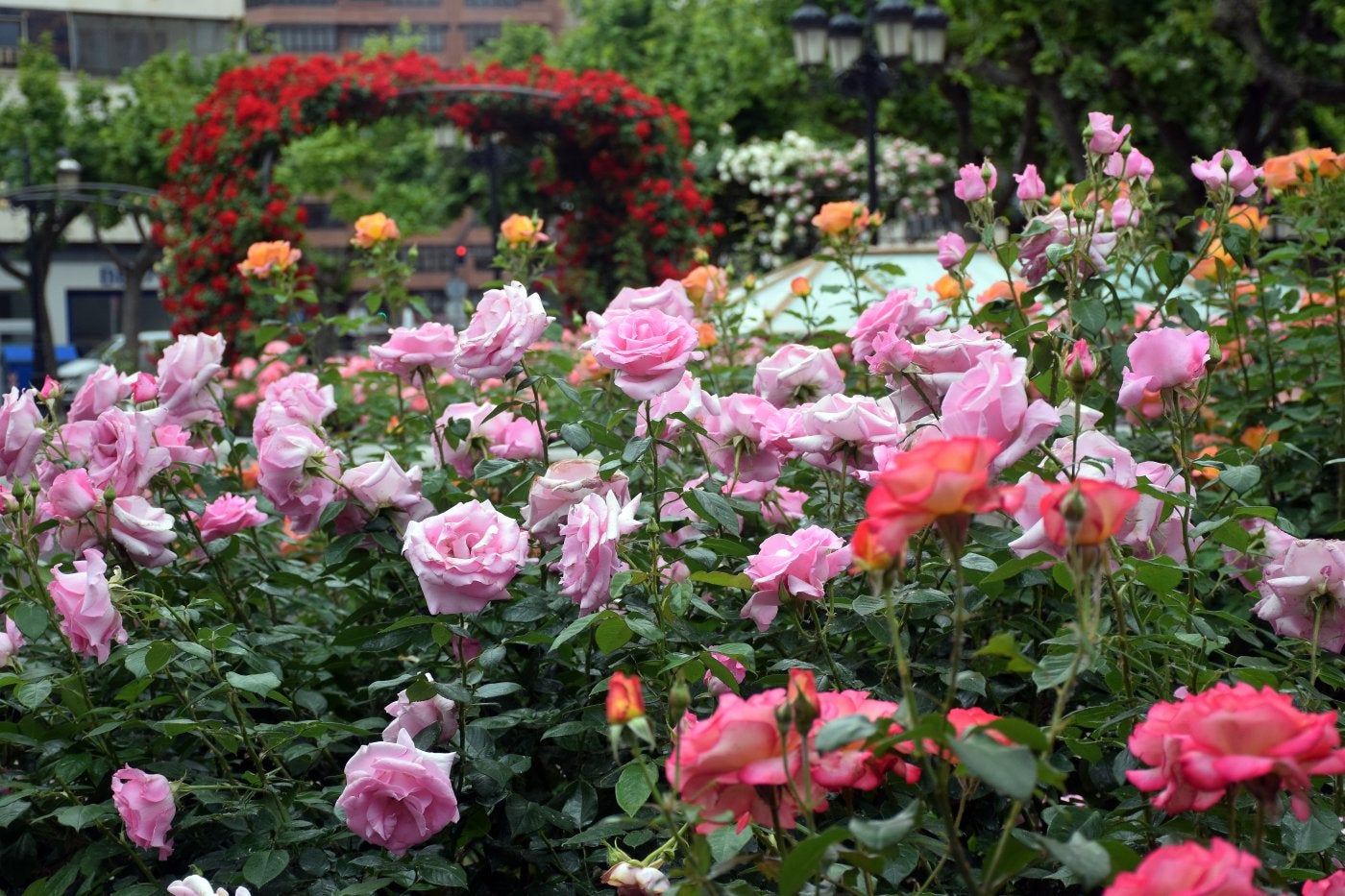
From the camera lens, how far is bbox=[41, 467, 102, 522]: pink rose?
6.63 feet

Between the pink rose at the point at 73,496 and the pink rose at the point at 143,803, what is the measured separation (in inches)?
16.7

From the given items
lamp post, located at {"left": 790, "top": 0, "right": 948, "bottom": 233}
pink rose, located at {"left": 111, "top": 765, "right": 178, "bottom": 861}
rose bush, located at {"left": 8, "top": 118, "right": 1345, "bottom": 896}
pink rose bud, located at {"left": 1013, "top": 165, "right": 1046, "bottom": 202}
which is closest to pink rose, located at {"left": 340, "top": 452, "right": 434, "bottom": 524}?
rose bush, located at {"left": 8, "top": 118, "right": 1345, "bottom": 896}

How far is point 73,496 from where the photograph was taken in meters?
2.02

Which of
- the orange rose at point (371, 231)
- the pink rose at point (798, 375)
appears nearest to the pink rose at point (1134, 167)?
the pink rose at point (798, 375)

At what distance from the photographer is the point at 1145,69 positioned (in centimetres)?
1452

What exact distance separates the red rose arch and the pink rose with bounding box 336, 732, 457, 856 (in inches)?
330

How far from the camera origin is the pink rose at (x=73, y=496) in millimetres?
2020

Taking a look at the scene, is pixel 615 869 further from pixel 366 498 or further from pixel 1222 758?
pixel 366 498

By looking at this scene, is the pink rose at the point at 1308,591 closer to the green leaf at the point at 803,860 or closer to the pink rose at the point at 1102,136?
the pink rose at the point at 1102,136

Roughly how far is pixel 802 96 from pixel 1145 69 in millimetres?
6791

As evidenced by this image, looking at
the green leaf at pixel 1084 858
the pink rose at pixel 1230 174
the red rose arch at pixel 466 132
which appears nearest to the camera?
the green leaf at pixel 1084 858

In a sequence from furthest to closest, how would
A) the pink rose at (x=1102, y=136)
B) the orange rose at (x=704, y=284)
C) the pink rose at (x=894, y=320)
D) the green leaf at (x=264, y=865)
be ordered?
the orange rose at (x=704, y=284)
the pink rose at (x=1102, y=136)
the pink rose at (x=894, y=320)
the green leaf at (x=264, y=865)

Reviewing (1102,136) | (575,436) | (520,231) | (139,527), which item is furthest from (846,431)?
(520,231)

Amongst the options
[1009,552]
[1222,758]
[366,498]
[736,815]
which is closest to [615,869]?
[736,815]
